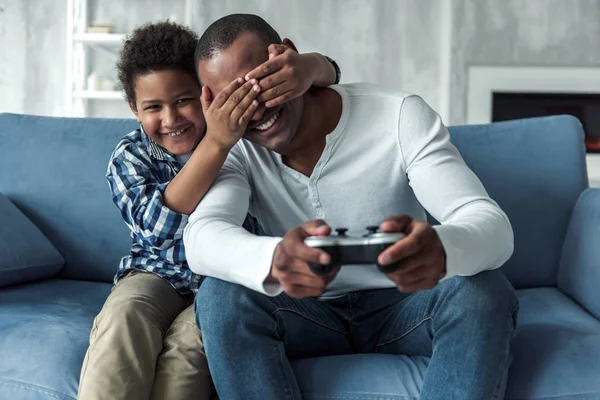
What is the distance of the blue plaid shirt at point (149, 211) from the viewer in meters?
1.41

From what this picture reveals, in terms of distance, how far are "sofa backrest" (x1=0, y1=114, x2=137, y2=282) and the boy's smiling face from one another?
36cm

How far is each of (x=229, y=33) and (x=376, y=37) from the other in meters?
3.39

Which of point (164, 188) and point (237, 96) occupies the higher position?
point (237, 96)

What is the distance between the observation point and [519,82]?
4.26m

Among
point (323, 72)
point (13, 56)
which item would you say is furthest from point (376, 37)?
point (323, 72)

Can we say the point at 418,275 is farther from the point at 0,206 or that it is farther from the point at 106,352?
the point at 0,206

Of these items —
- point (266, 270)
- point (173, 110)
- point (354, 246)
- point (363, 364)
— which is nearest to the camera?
point (354, 246)

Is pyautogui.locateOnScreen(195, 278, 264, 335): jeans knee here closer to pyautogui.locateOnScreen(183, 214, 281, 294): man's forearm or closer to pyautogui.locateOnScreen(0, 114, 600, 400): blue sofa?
pyautogui.locateOnScreen(183, 214, 281, 294): man's forearm

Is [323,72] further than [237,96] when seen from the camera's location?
Yes

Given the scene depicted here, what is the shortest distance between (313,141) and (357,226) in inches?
6.9

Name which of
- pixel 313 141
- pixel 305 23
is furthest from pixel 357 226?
pixel 305 23

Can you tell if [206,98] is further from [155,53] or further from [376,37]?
[376,37]

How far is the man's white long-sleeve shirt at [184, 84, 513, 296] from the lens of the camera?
1188mm

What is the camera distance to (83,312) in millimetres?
1527
